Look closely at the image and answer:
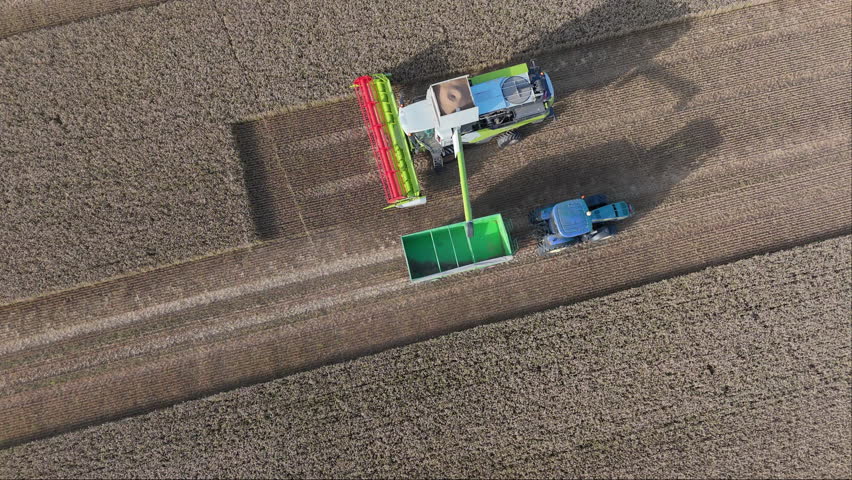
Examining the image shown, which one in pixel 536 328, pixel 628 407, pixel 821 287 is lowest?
pixel 628 407

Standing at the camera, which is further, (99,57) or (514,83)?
(99,57)

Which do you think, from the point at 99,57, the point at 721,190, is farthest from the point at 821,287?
the point at 99,57

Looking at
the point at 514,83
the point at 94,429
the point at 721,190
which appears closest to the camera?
the point at 514,83

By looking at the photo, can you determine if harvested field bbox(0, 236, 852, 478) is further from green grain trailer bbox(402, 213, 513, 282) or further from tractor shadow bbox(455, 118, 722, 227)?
tractor shadow bbox(455, 118, 722, 227)

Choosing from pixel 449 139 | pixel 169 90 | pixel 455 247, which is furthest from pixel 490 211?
pixel 169 90

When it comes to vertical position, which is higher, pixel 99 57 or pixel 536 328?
pixel 99 57

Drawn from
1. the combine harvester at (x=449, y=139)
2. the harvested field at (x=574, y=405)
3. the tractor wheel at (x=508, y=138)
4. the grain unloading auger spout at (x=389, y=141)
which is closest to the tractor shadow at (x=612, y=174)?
the tractor wheel at (x=508, y=138)

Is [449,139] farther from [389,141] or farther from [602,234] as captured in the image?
[602,234]

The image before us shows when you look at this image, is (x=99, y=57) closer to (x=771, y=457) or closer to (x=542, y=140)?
(x=542, y=140)

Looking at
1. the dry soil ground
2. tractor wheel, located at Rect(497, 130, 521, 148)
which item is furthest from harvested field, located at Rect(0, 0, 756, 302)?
tractor wheel, located at Rect(497, 130, 521, 148)
